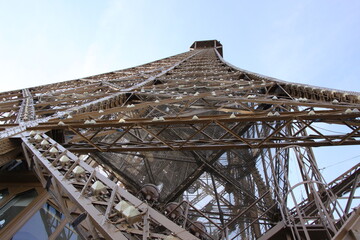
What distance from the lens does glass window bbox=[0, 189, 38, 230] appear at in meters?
4.10

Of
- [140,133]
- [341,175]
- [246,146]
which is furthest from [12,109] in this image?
[341,175]

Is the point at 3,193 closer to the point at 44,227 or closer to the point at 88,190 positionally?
the point at 44,227

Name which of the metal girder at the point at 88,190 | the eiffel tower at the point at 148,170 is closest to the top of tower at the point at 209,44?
the eiffel tower at the point at 148,170

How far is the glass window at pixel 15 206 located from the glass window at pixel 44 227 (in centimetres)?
20

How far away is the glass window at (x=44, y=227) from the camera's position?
4.04m

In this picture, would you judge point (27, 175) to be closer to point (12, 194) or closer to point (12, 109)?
point (12, 194)

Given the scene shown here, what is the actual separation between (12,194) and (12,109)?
16.4 feet

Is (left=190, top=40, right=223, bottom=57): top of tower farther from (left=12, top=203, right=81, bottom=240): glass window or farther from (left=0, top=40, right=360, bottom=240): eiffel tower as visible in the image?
(left=12, top=203, right=81, bottom=240): glass window

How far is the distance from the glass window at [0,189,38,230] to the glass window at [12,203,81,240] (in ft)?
0.67

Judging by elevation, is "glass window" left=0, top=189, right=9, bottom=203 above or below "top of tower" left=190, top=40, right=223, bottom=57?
below

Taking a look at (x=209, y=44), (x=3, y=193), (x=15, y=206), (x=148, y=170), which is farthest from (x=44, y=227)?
(x=209, y=44)

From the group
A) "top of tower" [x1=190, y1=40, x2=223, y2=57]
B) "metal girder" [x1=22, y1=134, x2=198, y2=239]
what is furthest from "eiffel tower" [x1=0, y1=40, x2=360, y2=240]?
"top of tower" [x1=190, y1=40, x2=223, y2=57]

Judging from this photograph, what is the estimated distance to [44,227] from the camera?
14.3 ft

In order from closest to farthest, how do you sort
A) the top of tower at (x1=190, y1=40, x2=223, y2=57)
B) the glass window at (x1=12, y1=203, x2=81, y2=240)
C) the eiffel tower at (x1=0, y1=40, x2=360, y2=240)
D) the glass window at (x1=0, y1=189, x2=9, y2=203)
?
the eiffel tower at (x1=0, y1=40, x2=360, y2=240), the glass window at (x1=12, y1=203, x2=81, y2=240), the glass window at (x1=0, y1=189, x2=9, y2=203), the top of tower at (x1=190, y1=40, x2=223, y2=57)
